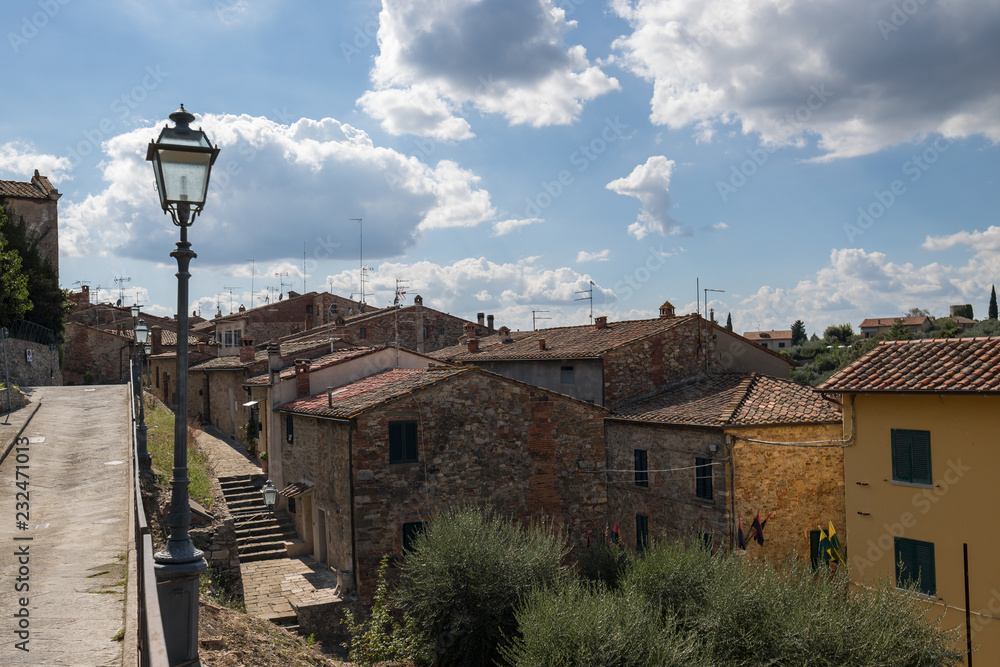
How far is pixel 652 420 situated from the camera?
21.8 metres

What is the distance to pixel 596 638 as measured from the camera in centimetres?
1110

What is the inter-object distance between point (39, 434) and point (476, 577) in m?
12.3

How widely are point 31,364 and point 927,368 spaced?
3487 cm

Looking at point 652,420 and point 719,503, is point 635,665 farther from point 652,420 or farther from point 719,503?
point 652,420

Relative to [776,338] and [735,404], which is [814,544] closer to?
[735,404]

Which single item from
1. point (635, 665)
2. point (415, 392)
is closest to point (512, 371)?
point (415, 392)

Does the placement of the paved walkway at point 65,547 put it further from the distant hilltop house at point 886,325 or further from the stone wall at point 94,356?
the distant hilltop house at point 886,325

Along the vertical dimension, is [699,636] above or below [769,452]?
below

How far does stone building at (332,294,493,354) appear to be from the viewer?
38.2 m

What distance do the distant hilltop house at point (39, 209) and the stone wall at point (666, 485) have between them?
1326 inches

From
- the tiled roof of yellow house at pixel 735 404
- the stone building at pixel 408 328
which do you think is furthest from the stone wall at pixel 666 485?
the stone building at pixel 408 328

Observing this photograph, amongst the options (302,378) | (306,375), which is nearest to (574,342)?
(306,375)

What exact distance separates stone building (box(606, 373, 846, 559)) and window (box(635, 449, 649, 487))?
0.03m

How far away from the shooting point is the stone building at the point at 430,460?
18.9m
